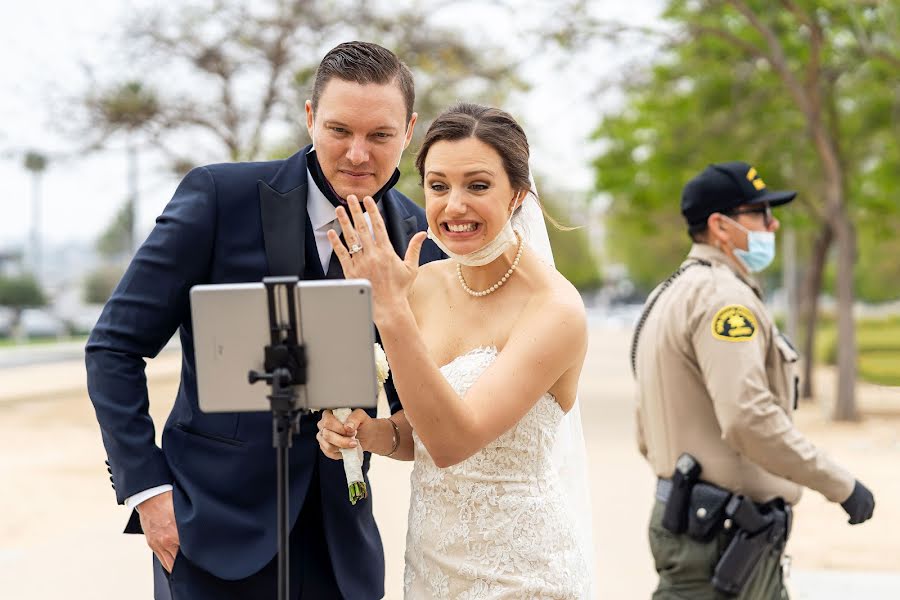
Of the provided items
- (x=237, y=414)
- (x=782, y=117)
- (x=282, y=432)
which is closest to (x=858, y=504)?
(x=237, y=414)

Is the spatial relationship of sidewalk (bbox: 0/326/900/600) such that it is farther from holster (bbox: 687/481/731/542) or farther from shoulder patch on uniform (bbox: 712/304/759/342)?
shoulder patch on uniform (bbox: 712/304/759/342)

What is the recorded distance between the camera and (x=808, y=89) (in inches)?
655

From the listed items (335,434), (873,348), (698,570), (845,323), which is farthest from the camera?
(873,348)

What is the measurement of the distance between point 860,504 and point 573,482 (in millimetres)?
1081

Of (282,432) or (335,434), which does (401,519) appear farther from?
(282,432)

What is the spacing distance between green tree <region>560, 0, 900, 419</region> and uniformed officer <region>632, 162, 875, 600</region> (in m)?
11.6

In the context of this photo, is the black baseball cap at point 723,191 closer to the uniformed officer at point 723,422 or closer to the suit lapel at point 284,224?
the uniformed officer at point 723,422

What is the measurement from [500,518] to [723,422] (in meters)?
1.22

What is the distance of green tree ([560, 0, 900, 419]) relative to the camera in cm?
1636

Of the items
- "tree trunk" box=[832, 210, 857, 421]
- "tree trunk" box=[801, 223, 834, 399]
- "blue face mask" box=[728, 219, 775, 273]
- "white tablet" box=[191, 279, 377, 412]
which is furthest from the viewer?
"tree trunk" box=[801, 223, 834, 399]

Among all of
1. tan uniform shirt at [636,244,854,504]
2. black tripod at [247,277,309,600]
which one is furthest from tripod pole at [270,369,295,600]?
tan uniform shirt at [636,244,854,504]

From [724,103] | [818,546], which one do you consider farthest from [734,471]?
[724,103]

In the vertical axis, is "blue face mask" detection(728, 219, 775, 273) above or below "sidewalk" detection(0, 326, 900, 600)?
above

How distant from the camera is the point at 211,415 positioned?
3061 mm
